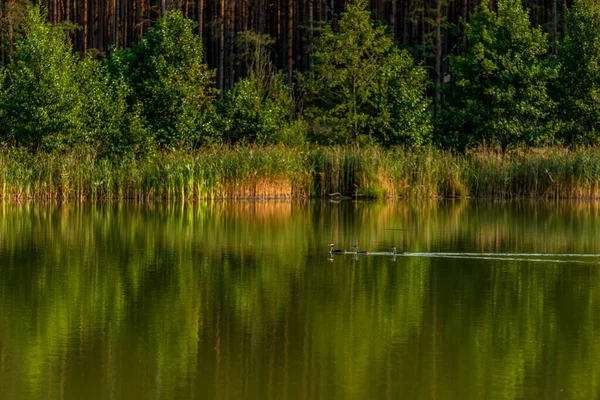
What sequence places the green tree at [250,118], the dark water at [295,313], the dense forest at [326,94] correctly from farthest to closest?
the green tree at [250,118] → the dense forest at [326,94] → the dark water at [295,313]

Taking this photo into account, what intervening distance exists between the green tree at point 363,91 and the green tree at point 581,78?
5.78 m

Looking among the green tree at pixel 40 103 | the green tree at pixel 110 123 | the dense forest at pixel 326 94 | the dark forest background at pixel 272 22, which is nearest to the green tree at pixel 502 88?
the dense forest at pixel 326 94

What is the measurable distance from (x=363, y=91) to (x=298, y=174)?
874 centimetres

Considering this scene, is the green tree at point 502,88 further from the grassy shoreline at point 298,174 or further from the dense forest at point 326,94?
the grassy shoreline at point 298,174

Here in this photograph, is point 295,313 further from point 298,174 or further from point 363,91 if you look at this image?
point 363,91

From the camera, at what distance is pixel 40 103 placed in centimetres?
3741

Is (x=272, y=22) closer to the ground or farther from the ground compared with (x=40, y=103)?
farther from the ground

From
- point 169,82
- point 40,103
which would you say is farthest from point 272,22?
point 40,103

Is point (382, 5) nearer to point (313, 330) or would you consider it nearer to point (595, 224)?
point (595, 224)

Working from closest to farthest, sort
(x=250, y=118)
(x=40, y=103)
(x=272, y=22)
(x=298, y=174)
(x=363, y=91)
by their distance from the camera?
(x=298, y=174)
(x=40, y=103)
(x=250, y=118)
(x=363, y=91)
(x=272, y=22)

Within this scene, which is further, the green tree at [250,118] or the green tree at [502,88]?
the green tree at [502,88]

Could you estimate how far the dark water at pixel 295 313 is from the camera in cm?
982

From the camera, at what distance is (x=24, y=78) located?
37531mm

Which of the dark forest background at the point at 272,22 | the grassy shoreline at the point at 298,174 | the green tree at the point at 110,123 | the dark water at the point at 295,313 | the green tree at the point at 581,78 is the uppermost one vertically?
the dark forest background at the point at 272,22
